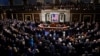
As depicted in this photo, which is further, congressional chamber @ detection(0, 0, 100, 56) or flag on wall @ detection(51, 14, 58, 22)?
flag on wall @ detection(51, 14, 58, 22)

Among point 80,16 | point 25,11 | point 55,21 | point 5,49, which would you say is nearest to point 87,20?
point 80,16

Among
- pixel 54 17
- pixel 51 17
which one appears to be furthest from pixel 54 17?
pixel 51 17

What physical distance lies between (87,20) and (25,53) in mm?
22617

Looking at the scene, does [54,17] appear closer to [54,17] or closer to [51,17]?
[54,17]

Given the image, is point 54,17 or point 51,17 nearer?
point 54,17

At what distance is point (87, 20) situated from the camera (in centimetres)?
3881

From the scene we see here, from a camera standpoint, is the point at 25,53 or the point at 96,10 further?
the point at 96,10

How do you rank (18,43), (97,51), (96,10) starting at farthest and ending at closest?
(96,10), (18,43), (97,51)

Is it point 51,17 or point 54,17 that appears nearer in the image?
point 54,17

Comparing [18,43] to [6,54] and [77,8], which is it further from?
[77,8]

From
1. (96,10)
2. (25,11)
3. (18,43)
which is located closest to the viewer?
(18,43)

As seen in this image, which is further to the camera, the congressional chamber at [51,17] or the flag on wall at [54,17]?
the flag on wall at [54,17]

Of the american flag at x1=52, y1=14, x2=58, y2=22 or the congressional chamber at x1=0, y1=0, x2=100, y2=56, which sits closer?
the congressional chamber at x1=0, y1=0, x2=100, y2=56

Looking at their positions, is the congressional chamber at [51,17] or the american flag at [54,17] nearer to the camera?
the congressional chamber at [51,17]
